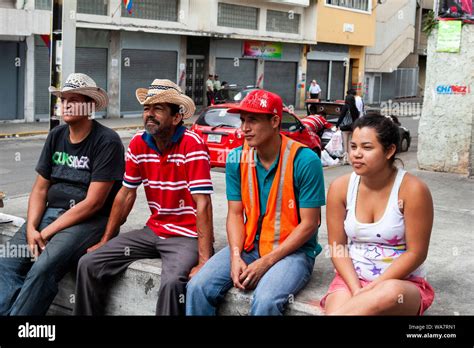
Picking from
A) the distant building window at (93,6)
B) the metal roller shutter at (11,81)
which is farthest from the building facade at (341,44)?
the metal roller shutter at (11,81)

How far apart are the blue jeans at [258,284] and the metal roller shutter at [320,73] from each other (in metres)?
36.6

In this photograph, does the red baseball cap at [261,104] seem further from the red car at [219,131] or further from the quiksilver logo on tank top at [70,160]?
the red car at [219,131]

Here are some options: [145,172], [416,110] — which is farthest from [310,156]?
[416,110]

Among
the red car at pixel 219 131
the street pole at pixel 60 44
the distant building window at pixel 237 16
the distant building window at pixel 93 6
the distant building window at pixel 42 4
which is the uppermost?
the distant building window at pixel 237 16

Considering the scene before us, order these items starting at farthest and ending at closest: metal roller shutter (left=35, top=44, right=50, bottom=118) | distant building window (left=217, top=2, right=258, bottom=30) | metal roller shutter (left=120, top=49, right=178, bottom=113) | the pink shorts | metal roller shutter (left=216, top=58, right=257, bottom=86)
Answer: metal roller shutter (left=216, top=58, right=257, bottom=86) < distant building window (left=217, top=2, right=258, bottom=30) < metal roller shutter (left=120, top=49, right=178, bottom=113) < metal roller shutter (left=35, top=44, right=50, bottom=118) < the pink shorts

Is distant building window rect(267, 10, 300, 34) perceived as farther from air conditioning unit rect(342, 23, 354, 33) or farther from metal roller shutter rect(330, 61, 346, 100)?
metal roller shutter rect(330, 61, 346, 100)

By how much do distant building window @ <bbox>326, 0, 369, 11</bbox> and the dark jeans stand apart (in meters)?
Answer: 36.5

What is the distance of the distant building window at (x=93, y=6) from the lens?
83.7ft

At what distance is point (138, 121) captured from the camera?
27359 mm

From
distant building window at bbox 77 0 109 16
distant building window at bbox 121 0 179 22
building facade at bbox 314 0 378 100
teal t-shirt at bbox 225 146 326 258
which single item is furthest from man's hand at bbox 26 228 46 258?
building facade at bbox 314 0 378 100

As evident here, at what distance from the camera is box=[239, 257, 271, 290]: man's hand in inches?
188

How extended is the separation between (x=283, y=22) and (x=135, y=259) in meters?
33.6

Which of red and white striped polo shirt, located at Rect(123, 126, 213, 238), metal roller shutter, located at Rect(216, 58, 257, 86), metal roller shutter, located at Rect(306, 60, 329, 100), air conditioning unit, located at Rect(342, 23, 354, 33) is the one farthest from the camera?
air conditioning unit, located at Rect(342, 23, 354, 33)

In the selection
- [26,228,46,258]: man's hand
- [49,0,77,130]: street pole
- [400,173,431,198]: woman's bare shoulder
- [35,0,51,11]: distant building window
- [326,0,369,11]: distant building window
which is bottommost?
[26,228,46,258]: man's hand
